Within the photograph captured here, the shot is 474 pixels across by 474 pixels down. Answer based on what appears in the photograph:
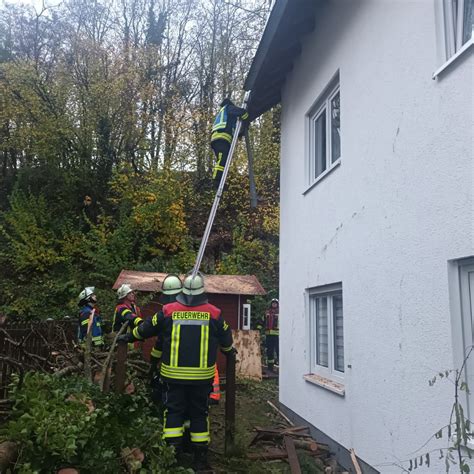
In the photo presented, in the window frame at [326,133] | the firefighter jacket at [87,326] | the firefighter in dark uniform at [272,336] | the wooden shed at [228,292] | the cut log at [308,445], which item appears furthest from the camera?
the firefighter in dark uniform at [272,336]

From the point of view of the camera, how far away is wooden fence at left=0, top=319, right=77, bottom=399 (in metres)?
5.22

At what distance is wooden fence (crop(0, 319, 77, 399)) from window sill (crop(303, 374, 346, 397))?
9.52 feet

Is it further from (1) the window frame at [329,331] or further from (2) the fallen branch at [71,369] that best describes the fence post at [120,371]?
(1) the window frame at [329,331]

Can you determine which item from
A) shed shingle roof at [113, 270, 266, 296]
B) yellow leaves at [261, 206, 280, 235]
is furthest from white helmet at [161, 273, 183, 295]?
yellow leaves at [261, 206, 280, 235]

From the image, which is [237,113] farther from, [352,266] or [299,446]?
[299,446]

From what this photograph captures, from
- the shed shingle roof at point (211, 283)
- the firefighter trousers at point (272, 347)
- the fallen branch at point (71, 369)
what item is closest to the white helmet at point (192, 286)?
the fallen branch at point (71, 369)

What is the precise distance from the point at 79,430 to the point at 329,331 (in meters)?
3.25

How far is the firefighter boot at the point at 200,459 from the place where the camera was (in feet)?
14.3

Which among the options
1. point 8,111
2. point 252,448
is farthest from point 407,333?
point 8,111

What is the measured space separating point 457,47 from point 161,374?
369cm

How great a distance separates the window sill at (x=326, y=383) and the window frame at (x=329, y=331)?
0.05 metres

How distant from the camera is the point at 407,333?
363 centimetres

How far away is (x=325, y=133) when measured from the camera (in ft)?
20.8

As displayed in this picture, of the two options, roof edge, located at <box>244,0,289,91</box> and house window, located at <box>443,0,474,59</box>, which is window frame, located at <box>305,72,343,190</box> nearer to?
roof edge, located at <box>244,0,289,91</box>
